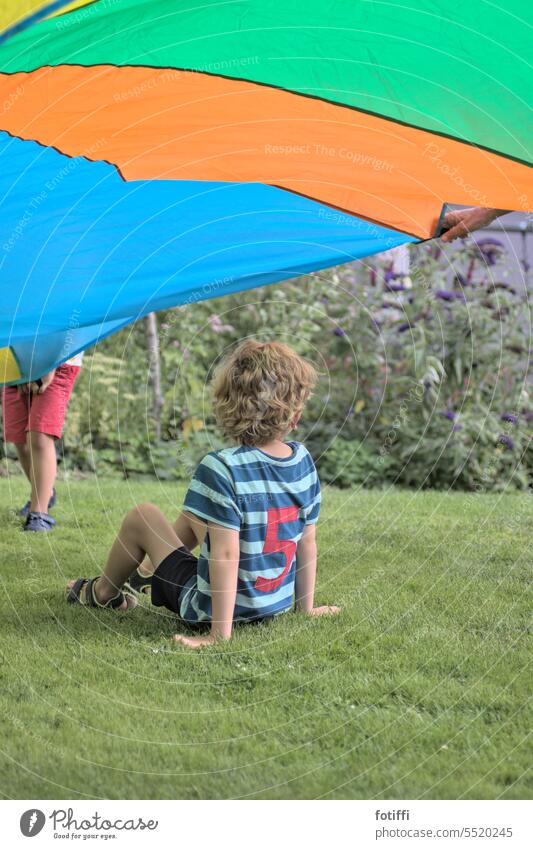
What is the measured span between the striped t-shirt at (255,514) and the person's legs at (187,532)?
0.44 metres

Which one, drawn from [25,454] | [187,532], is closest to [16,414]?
[25,454]

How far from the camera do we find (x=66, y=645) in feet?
13.4

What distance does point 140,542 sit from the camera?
4.29 m

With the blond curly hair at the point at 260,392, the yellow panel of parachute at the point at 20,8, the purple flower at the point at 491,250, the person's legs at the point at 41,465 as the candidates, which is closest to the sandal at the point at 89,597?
the blond curly hair at the point at 260,392

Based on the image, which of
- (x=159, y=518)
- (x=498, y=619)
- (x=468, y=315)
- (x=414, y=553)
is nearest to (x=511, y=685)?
(x=498, y=619)

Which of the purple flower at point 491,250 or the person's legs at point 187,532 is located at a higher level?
the purple flower at point 491,250

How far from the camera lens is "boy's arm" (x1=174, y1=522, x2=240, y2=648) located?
3.89 metres

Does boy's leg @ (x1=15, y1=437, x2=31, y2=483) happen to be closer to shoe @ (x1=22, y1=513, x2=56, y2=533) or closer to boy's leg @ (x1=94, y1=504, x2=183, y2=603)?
shoe @ (x1=22, y1=513, x2=56, y2=533)

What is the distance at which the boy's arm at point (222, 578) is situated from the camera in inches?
153

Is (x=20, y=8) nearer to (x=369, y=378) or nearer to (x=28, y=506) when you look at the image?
(x=28, y=506)

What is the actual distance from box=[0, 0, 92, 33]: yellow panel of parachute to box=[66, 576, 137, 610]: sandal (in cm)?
220

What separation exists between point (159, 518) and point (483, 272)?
5.12m

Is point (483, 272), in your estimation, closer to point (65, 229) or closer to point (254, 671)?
point (65, 229)

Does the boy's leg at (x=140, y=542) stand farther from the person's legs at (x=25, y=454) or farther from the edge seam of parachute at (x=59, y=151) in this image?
the person's legs at (x=25, y=454)
